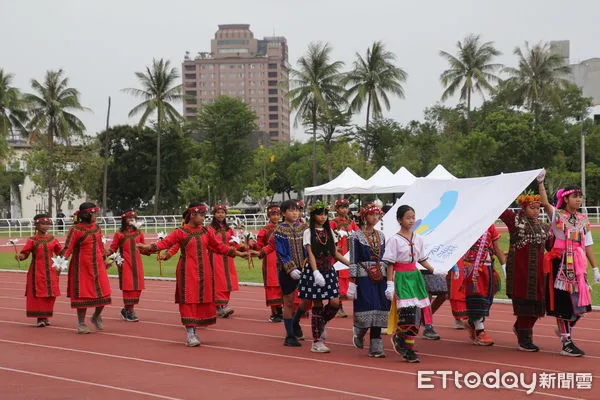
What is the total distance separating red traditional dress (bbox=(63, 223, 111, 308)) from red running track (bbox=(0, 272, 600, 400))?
1.55 ft

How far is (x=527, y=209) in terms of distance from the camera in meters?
9.77

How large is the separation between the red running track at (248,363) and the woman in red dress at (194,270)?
33 centimetres

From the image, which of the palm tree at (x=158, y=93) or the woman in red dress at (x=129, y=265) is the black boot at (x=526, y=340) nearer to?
the woman in red dress at (x=129, y=265)

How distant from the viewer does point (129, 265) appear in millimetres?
13648

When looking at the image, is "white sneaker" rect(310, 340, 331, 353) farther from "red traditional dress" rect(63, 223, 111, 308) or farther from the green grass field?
the green grass field

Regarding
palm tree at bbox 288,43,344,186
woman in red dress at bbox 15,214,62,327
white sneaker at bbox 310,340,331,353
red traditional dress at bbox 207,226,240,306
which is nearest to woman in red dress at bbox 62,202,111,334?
woman in red dress at bbox 15,214,62,327

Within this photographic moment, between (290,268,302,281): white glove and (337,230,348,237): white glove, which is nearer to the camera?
(290,268,302,281): white glove

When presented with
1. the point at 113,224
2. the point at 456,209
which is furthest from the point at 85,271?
the point at 113,224

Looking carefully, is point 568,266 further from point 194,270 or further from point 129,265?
point 129,265

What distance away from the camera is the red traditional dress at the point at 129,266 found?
44.4ft

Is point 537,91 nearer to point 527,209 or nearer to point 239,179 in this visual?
point 239,179

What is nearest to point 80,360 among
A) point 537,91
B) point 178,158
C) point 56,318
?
point 56,318

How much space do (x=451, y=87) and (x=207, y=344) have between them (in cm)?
5142

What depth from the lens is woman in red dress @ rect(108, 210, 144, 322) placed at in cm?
1354
